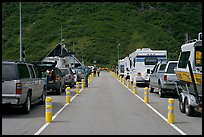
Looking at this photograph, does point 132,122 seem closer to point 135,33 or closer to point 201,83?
point 201,83

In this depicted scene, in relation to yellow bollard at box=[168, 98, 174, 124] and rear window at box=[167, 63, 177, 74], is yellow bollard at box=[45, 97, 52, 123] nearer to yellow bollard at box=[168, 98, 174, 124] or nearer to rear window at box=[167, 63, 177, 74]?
yellow bollard at box=[168, 98, 174, 124]

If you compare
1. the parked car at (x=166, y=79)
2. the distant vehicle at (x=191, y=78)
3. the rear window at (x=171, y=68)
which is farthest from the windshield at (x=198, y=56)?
the rear window at (x=171, y=68)

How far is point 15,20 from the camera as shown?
144 m

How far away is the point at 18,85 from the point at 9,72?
658 mm

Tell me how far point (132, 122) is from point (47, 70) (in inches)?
523

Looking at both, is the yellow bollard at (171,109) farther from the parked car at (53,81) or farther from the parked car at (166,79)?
the parked car at (53,81)

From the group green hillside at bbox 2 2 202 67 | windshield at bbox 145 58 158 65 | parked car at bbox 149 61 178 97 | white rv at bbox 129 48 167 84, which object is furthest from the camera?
green hillside at bbox 2 2 202 67

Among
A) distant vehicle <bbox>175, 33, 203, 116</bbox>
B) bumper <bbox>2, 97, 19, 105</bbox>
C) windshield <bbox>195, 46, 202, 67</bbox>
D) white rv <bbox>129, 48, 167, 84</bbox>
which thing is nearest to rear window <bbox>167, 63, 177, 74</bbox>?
distant vehicle <bbox>175, 33, 203, 116</bbox>

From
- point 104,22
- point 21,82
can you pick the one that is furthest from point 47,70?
point 104,22

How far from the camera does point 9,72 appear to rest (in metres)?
14.5

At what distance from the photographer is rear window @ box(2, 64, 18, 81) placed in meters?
14.4

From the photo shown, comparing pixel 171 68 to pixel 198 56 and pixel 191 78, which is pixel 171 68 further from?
pixel 191 78

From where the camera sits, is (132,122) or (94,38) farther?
(94,38)

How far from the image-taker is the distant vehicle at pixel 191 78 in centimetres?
1395
